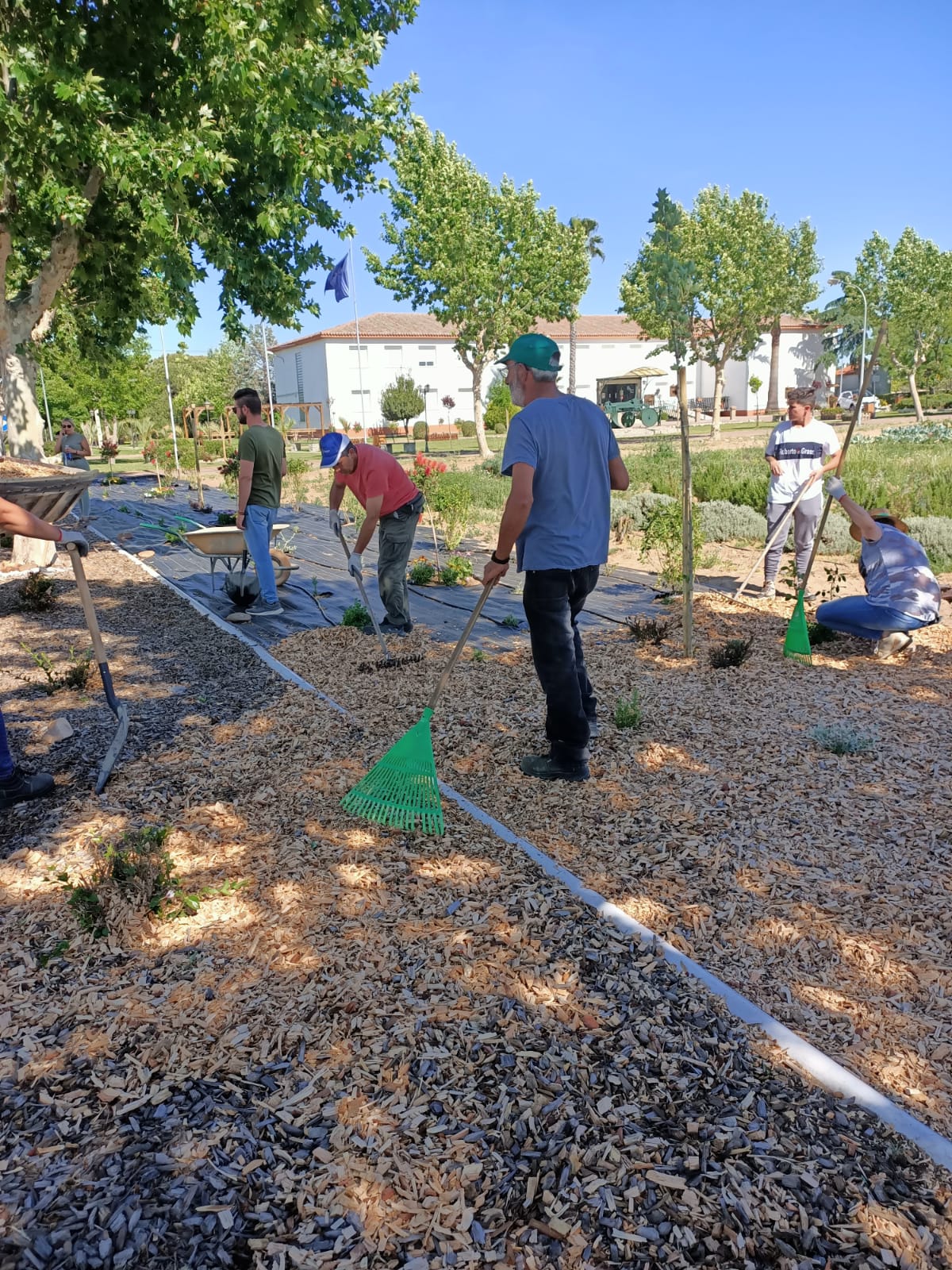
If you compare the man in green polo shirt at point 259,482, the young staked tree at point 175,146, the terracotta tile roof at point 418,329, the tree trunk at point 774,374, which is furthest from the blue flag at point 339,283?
the tree trunk at point 774,374

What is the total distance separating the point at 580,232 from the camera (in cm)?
3331

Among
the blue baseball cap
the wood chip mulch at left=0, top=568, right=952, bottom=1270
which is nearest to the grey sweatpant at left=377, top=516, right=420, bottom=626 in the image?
the blue baseball cap

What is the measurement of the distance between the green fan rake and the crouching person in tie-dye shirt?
330 cm

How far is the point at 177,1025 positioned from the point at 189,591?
275 inches

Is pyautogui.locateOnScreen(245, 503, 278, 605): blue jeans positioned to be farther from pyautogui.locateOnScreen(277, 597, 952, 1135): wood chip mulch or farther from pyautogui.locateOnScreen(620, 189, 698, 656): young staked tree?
pyautogui.locateOnScreen(620, 189, 698, 656): young staked tree

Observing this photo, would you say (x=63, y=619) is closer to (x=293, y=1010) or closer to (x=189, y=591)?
(x=189, y=591)

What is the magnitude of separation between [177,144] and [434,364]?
177 feet

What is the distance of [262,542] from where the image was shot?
24.3 ft

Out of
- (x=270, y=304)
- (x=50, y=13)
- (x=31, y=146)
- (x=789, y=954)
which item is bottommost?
(x=789, y=954)

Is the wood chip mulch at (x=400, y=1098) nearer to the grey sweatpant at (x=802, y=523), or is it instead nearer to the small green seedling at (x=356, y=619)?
the small green seedling at (x=356, y=619)

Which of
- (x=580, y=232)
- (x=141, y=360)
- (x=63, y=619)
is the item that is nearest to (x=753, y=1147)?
(x=63, y=619)

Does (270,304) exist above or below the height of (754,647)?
above

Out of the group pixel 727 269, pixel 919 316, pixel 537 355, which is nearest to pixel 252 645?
pixel 537 355

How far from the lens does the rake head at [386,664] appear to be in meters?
5.71
